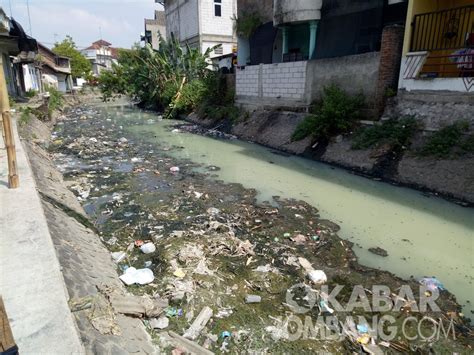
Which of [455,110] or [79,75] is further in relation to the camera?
[79,75]

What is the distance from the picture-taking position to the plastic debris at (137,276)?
338cm

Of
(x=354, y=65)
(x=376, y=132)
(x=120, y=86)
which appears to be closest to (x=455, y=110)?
(x=376, y=132)

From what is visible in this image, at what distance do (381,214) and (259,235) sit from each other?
2272 millimetres

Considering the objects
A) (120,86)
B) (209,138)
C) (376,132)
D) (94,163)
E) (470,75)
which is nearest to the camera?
(470,75)

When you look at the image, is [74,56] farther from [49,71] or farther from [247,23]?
[247,23]

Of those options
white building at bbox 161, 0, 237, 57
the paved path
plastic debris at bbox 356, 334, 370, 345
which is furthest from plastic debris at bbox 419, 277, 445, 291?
white building at bbox 161, 0, 237, 57

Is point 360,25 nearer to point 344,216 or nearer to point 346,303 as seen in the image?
point 344,216

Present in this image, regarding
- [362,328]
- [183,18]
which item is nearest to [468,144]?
[362,328]

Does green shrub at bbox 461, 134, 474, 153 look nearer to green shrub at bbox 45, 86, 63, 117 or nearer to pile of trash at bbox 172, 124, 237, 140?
pile of trash at bbox 172, 124, 237, 140

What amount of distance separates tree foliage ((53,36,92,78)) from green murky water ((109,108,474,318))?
125ft

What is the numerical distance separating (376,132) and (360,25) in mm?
5301

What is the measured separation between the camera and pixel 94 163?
28.0 feet

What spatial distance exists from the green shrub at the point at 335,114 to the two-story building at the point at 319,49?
37 cm

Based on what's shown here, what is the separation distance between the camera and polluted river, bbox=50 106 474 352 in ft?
10.1
